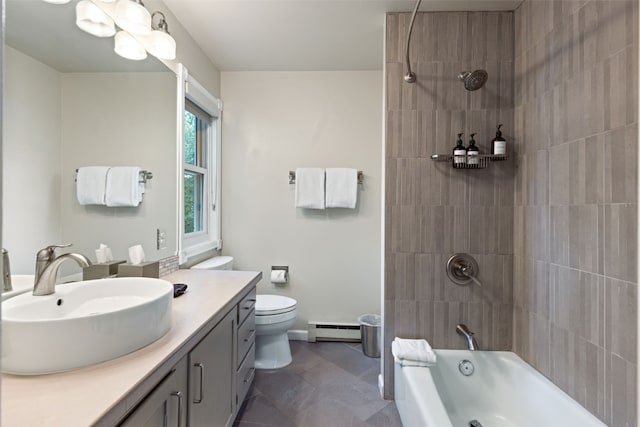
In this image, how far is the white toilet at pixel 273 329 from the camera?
88.6 inches

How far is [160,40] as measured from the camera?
172 cm

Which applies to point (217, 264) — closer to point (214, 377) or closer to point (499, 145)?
point (214, 377)

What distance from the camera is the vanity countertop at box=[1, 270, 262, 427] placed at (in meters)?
0.71

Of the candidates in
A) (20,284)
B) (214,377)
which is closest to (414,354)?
(214,377)

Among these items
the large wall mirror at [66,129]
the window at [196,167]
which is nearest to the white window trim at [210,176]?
the window at [196,167]

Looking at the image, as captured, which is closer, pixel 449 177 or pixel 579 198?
pixel 579 198

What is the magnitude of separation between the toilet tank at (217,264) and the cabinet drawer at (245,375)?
2.38ft

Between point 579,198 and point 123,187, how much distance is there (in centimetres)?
217

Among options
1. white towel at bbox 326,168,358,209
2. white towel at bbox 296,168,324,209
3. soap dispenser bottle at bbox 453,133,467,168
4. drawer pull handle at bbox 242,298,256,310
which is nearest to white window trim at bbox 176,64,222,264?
drawer pull handle at bbox 242,298,256,310

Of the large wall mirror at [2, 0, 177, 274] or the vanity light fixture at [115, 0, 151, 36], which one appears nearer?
the large wall mirror at [2, 0, 177, 274]

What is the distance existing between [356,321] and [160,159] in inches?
80.0

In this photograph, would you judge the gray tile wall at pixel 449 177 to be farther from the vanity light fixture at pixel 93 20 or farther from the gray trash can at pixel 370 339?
the vanity light fixture at pixel 93 20

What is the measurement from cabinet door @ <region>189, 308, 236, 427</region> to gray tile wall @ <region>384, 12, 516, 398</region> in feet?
3.57

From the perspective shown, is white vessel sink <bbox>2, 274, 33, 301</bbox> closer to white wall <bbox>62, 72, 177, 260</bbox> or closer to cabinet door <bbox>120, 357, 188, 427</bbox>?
white wall <bbox>62, 72, 177, 260</bbox>
